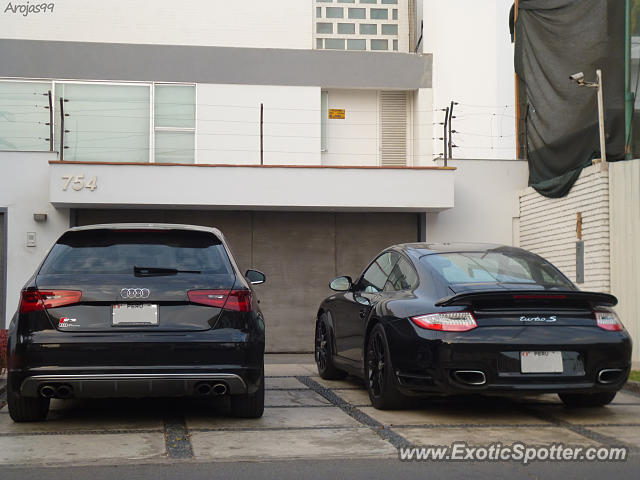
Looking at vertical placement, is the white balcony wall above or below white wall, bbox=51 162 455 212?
above

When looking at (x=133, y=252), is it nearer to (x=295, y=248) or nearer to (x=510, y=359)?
(x=510, y=359)

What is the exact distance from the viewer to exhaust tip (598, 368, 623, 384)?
6914 millimetres

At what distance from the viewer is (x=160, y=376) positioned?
644 cm

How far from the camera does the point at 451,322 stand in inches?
269

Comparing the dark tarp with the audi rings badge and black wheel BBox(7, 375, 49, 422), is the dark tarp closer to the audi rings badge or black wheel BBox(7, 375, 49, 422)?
the audi rings badge

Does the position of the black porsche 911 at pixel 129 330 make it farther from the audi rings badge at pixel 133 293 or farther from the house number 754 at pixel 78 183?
the house number 754 at pixel 78 183

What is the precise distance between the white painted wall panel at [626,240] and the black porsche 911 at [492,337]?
500cm

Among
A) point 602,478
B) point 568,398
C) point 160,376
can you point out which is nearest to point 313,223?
point 568,398

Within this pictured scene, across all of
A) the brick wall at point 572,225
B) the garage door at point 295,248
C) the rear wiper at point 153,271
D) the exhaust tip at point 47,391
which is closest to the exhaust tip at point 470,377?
the rear wiper at point 153,271

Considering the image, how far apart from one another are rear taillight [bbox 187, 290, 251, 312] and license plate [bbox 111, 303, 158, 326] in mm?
294

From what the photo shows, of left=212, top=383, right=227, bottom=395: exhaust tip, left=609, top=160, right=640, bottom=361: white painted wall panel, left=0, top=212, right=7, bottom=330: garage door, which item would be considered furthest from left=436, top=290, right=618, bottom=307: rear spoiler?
left=0, top=212, right=7, bottom=330: garage door

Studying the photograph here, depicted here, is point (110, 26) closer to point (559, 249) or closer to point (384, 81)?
point (384, 81)

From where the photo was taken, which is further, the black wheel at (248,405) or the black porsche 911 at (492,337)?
the black wheel at (248,405)

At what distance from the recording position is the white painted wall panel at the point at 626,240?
12.4 metres
